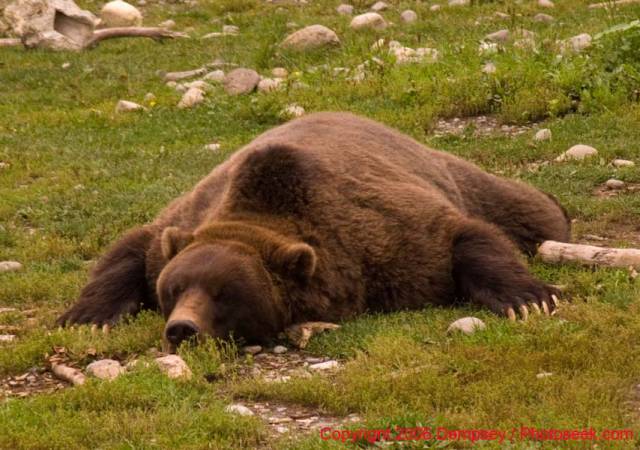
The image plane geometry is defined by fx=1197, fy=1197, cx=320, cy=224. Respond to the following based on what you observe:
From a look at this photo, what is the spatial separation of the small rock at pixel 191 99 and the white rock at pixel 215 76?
661 millimetres

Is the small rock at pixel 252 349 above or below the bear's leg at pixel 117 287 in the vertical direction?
above

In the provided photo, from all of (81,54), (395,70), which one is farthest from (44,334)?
(81,54)

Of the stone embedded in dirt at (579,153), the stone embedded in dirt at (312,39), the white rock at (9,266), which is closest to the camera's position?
the white rock at (9,266)

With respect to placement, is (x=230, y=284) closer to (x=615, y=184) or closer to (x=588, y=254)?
(x=588, y=254)

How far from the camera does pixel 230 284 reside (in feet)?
19.3

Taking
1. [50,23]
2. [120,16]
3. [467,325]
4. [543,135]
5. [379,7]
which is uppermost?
[467,325]

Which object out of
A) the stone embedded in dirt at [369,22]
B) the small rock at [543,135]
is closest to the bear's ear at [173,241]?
the small rock at [543,135]

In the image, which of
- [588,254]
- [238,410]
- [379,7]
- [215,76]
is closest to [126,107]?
[215,76]

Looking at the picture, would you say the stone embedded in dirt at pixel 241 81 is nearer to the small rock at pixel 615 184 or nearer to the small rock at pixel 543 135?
the small rock at pixel 543 135

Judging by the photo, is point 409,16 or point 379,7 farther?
point 379,7

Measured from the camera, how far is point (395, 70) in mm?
12797

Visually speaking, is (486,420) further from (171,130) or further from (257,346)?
(171,130)

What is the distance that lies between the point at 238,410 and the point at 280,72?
955 centimetres

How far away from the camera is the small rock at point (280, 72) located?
45.9 ft
